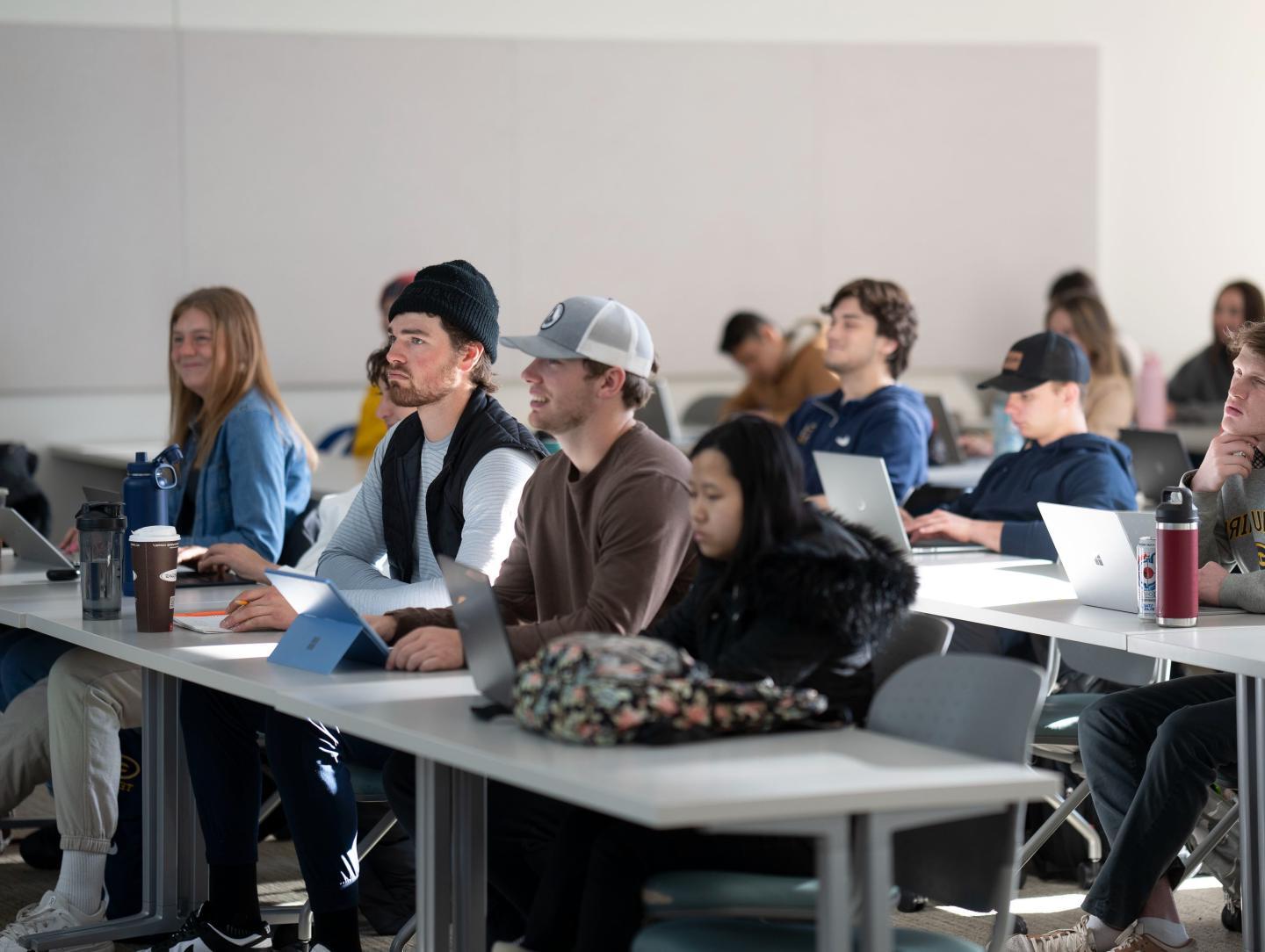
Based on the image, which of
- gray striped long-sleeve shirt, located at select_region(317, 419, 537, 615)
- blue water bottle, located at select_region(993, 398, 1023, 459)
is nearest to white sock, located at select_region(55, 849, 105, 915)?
gray striped long-sleeve shirt, located at select_region(317, 419, 537, 615)

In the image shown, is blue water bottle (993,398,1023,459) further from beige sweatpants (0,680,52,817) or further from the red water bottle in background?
beige sweatpants (0,680,52,817)

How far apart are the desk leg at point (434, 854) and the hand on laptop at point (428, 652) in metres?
0.18

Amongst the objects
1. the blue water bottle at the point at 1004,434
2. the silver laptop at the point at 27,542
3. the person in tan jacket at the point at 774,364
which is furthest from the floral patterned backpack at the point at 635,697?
the person in tan jacket at the point at 774,364

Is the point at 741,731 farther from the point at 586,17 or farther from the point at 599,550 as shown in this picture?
the point at 586,17

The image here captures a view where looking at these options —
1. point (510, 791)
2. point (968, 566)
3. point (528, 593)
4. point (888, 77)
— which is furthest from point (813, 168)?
point (510, 791)

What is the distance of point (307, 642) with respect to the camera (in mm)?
2533

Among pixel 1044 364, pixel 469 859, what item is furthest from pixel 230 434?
pixel 1044 364

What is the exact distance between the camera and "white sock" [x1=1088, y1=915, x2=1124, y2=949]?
2.86m

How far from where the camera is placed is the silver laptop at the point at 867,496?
3.51m

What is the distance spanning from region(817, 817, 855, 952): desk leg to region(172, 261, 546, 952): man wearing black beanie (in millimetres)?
1208

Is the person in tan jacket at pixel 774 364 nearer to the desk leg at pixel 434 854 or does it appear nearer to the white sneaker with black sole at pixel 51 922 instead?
the white sneaker with black sole at pixel 51 922

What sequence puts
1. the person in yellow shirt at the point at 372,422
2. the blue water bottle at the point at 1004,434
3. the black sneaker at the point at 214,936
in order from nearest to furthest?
the black sneaker at the point at 214,936, the blue water bottle at the point at 1004,434, the person in yellow shirt at the point at 372,422

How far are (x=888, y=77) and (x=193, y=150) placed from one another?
3.27m

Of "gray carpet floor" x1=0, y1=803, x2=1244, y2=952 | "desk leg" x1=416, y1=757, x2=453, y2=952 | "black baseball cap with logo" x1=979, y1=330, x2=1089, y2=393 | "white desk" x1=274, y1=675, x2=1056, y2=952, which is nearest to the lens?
"white desk" x1=274, y1=675, x2=1056, y2=952
